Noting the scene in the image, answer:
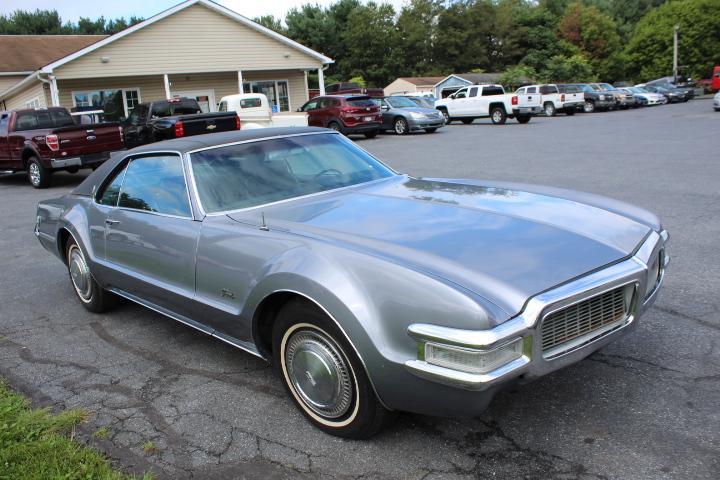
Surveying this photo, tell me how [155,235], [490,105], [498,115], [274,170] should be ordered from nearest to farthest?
[155,235] → [274,170] → [498,115] → [490,105]

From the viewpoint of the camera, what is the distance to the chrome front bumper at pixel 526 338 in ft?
7.71

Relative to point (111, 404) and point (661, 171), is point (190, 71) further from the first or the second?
point (111, 404)

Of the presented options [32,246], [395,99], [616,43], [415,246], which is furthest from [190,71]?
[616,43]

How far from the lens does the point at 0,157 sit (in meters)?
14.6

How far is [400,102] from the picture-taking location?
24188mm

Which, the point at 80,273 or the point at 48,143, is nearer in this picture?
the point at 80,273

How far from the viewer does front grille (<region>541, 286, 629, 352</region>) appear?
2559mm

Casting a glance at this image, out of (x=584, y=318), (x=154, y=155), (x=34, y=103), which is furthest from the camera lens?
(x=34, y=103)

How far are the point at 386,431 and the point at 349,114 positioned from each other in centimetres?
1901

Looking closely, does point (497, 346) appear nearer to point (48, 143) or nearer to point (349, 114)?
point (48, 143)

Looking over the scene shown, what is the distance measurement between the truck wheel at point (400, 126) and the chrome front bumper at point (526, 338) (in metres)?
20.8

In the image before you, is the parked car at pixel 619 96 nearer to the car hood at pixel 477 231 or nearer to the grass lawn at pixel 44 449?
the car hood at pixel 477 231

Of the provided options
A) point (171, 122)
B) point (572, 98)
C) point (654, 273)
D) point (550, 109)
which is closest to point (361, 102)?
point (171, 122)

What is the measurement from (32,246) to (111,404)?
5.38m
